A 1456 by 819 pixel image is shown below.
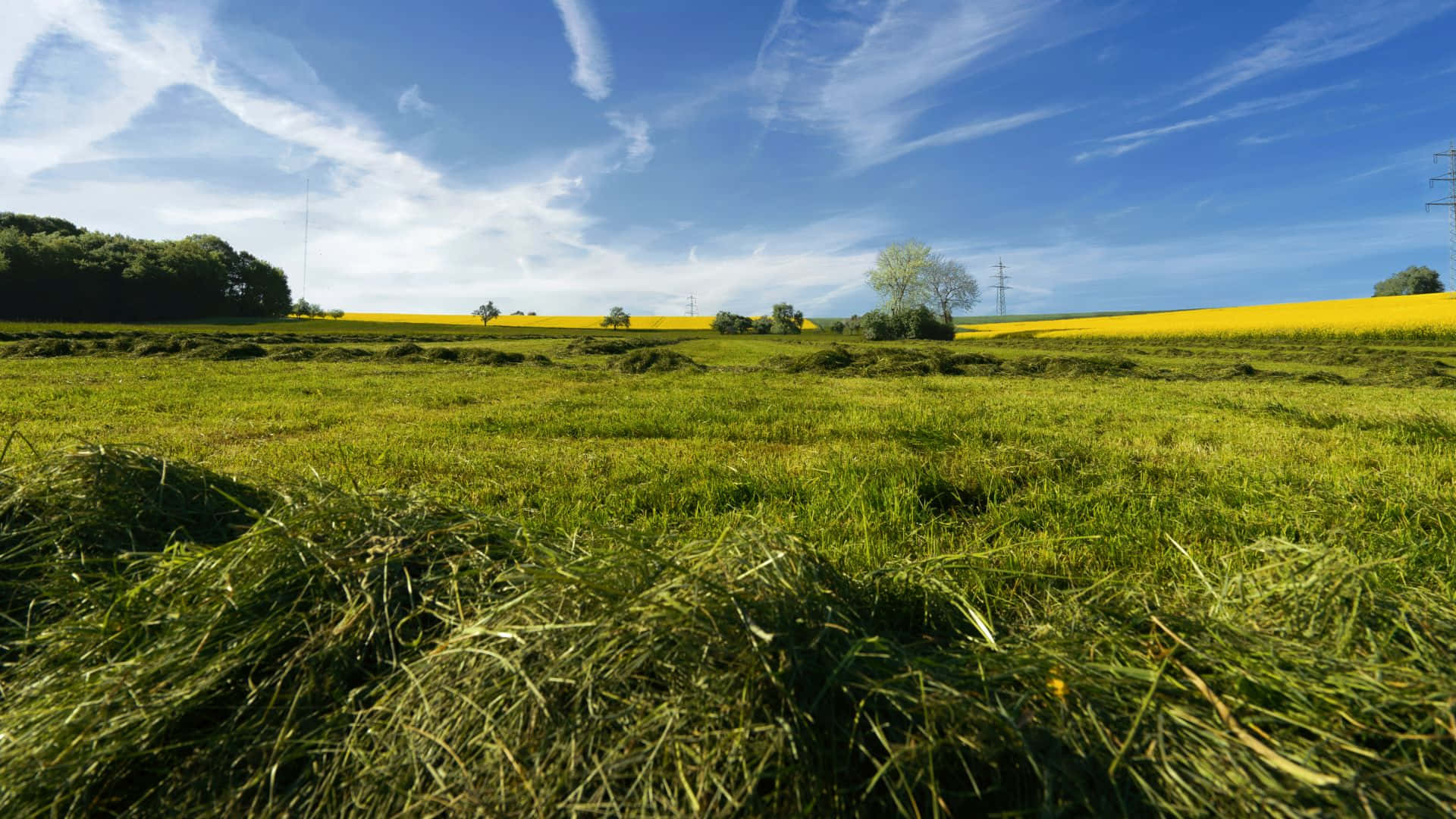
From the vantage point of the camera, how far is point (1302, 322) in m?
39.3

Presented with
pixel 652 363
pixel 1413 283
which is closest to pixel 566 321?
pixel 652 363

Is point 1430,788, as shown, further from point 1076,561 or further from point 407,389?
point 407,389

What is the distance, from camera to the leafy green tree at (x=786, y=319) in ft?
267

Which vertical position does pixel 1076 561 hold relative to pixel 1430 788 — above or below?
below

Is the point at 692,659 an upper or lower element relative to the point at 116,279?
lower

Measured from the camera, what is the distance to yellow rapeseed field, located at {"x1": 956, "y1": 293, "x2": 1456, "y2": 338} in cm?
3388

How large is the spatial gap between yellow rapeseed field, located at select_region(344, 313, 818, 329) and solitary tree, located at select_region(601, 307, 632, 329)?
1020 millimetres

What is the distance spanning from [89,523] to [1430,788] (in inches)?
146

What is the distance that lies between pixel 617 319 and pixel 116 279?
55.6 metres

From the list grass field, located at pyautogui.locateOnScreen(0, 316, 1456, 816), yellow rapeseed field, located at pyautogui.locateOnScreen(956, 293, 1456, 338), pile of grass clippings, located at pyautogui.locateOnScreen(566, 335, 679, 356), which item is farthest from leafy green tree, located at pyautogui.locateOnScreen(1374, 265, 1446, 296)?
grass field, located at pyautogui.locateOnScreen(0, 316, 1456, 816)

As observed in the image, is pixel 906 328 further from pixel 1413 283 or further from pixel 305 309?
pixel 305 309

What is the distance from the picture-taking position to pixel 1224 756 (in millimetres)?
1170

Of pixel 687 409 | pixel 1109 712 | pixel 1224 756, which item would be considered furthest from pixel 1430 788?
pixel 687 409

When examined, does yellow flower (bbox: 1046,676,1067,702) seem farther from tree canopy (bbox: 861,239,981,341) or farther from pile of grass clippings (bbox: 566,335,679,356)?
tree canopy (bbox: 861,239,981,341)
